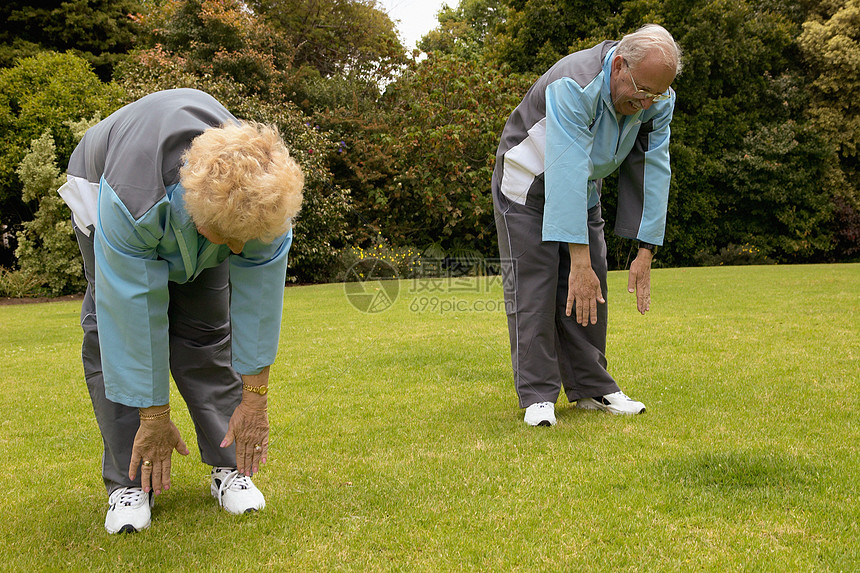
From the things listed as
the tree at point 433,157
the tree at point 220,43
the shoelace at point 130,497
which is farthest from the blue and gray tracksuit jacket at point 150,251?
the tree at point 220,43

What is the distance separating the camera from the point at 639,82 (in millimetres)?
3186

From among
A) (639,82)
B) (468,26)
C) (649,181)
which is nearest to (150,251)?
(639,82)

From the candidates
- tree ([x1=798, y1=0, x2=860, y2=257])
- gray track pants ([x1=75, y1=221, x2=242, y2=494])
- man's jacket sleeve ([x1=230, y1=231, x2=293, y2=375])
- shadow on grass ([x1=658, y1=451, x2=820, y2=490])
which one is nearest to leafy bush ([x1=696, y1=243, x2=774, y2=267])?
tree ([x1=798, y1=0, x2=860, y2=257])

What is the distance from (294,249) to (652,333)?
967 cm

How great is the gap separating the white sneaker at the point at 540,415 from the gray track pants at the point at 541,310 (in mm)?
37

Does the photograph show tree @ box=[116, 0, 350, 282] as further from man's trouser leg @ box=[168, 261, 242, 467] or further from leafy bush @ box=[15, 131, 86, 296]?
man's trouser leg @ box=[168, 261, 242, 467]

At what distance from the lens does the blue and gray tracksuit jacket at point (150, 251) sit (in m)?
2.07

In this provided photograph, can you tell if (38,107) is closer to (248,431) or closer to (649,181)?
(649,181)

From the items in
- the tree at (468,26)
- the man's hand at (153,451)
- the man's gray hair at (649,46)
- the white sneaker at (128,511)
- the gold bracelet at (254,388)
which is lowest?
the white sneaker at (128,511)

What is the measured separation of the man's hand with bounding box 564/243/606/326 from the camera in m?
3.36

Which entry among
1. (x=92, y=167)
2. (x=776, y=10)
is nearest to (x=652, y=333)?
(x=92, y=167)

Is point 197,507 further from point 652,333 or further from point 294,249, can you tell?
point 294,249

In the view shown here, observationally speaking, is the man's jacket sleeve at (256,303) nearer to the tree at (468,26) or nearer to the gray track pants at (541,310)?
the gray track pants at (541,310)

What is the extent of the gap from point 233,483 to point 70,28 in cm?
2134
